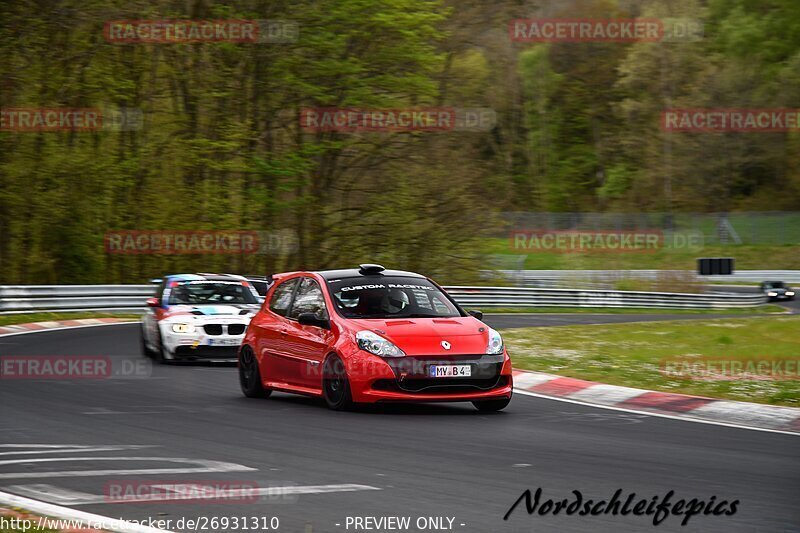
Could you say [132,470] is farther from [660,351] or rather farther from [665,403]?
[660,351]

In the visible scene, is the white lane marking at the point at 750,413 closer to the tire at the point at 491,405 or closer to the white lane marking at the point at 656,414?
the white lane marking at the point at 656,414

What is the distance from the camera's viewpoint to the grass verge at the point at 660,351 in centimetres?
1448

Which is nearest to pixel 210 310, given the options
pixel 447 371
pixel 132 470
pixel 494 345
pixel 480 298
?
pixel 494 345

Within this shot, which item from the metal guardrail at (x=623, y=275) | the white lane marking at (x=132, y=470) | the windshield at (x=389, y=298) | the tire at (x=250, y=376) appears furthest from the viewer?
the metal guardrail at (x=623, y=275)

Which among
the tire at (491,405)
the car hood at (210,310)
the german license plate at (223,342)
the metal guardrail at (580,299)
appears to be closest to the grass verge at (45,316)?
the car hood at (210,310)

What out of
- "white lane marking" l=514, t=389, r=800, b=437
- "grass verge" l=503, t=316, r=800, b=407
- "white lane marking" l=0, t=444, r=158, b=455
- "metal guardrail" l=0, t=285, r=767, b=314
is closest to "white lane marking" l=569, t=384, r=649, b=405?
"white lane marking" l=514, t=389, r=800, b=437

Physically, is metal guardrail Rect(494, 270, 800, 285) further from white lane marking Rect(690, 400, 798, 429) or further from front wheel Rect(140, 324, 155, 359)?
white lane marking Rect(690, 400, 798, 429)

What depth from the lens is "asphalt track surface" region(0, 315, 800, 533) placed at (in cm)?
696

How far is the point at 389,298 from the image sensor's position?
12906mm

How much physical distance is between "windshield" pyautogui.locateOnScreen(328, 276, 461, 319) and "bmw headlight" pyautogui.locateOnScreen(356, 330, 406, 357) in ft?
1.97

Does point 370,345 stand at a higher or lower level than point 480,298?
higher

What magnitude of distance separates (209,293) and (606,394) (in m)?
7.51

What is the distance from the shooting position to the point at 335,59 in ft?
125

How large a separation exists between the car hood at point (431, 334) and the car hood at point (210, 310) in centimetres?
603
